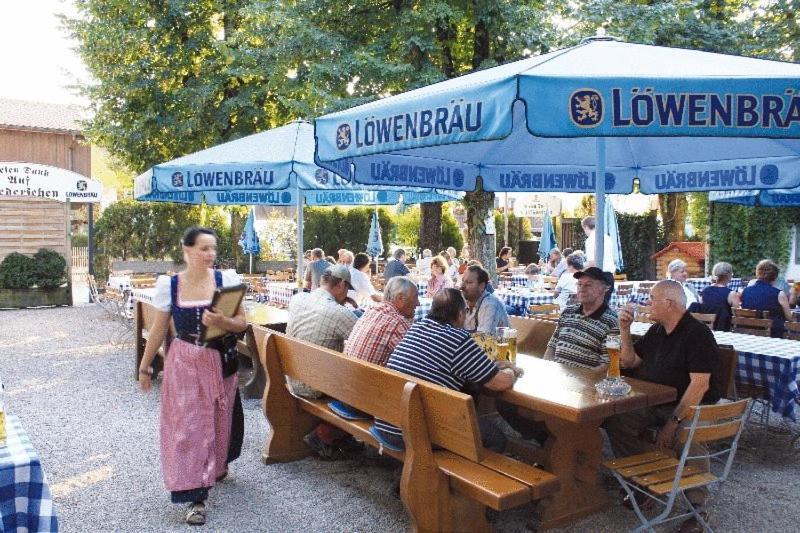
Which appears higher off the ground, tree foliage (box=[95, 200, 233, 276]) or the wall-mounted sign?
the wall-mounted sign

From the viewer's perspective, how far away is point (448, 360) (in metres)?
3.97

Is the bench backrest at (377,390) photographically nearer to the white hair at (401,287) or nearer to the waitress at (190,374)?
the white hair at (401,287)

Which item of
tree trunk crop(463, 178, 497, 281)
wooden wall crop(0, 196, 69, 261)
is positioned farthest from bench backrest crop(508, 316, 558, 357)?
wooden wall crop(0, 196, 69, 261)

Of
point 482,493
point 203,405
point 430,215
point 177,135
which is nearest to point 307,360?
point 203,405

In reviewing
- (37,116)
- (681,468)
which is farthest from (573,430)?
(37,116)

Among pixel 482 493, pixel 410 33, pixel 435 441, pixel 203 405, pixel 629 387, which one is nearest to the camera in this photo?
pixel 482 493

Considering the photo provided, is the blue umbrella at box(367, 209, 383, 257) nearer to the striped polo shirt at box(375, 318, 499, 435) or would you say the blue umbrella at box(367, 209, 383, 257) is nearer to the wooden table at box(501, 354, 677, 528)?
the wooden table at box(501, 354, 677, 528)

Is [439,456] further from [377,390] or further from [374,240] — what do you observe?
[374,240]

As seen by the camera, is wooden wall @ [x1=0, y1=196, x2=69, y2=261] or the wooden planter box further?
wooden wall @ [x1=0, y1=196, x2=69, y2=261]

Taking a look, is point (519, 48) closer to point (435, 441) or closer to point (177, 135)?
point (177, 135)

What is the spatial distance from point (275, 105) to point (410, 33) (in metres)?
6.49

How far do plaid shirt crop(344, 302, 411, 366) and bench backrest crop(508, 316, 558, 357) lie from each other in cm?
200

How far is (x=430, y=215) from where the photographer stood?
58.0ft

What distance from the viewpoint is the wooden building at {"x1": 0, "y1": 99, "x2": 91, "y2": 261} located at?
1917 centimetres
